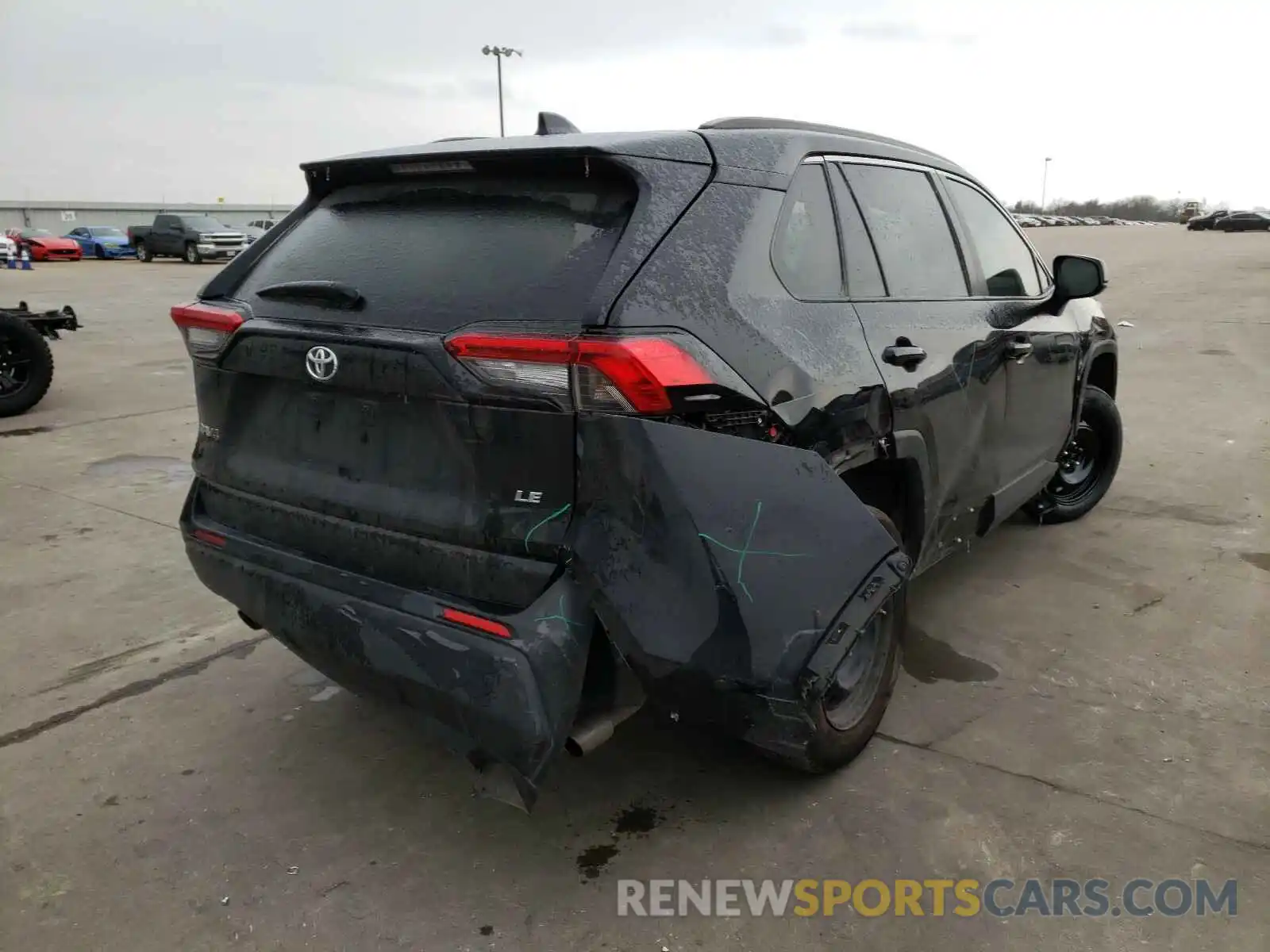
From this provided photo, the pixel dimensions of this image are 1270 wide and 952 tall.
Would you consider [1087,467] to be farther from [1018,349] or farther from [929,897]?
[929,897]

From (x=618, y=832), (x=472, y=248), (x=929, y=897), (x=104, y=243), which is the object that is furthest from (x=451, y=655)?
(x=104, y=243)

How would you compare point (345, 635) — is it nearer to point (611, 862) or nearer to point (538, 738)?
point (538, 738)

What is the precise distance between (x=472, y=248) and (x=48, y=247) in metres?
38.2

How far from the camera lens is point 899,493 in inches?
119

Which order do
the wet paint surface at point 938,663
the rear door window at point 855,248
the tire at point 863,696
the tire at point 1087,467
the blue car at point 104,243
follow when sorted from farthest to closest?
the blue car at point 104,243
the tire at point 1087,467
the wet paint surface at point 938,663
the rear door window at point 855,248
the tire at point 863,696

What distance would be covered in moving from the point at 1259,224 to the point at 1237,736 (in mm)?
63517

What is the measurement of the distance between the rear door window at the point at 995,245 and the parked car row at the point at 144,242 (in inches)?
1128

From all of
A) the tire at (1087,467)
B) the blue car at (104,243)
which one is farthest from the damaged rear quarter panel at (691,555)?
the blue car at (104,243)

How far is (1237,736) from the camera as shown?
9.80 feet

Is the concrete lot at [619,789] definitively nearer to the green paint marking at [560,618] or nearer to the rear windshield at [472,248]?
the green paint marking at [560,618]

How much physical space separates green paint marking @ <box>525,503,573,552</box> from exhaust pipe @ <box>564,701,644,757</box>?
0.44 meters

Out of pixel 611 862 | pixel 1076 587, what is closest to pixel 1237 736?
pixel 1076 587

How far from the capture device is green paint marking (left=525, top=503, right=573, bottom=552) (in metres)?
2.10

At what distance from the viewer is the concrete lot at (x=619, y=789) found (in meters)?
2.25
